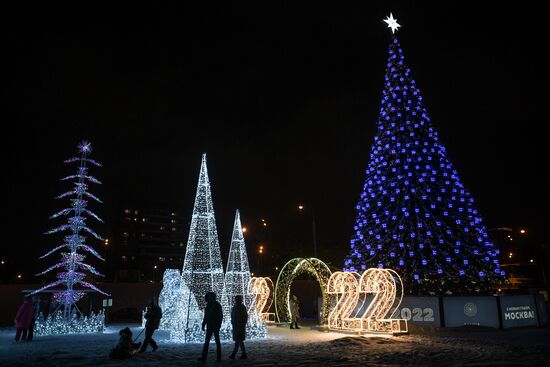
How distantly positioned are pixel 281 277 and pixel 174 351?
29.7ft

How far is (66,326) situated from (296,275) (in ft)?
33.1

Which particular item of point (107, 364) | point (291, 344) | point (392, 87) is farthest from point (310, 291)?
point (107, 364)

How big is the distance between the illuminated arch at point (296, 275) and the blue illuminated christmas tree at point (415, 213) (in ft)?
17.2

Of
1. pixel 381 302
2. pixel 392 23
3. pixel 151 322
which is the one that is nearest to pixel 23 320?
pixel 151 322

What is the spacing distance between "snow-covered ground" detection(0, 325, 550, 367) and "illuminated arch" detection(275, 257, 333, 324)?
3.16 metres

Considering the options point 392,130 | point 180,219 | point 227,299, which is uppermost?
point 180,219

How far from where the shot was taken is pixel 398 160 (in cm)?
2350

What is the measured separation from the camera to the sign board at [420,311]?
698 inches

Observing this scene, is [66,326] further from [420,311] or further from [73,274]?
[420,311]

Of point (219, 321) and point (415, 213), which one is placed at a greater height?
point (415, 213)

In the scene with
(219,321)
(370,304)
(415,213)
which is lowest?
(219,321)

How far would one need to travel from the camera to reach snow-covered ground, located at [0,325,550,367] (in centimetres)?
967

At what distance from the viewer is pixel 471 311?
1750cm

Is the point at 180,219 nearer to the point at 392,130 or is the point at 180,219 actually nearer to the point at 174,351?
the point at 392,130
